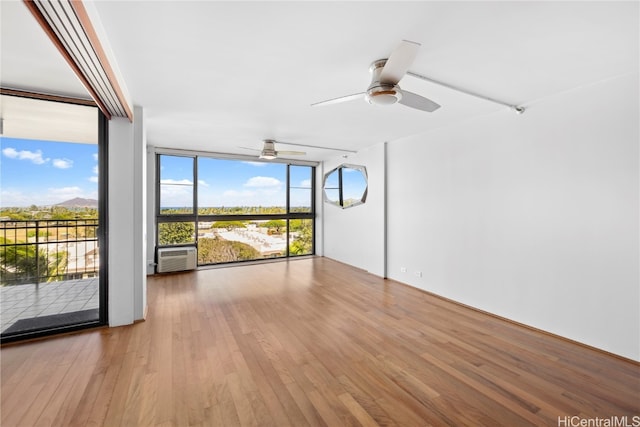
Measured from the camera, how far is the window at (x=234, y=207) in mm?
5824

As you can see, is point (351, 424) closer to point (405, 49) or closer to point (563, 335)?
point (405, 49)

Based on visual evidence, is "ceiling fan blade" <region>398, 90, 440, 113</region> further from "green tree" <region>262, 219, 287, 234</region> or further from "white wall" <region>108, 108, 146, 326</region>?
"green tree" <region>262, 219, 287, 234</region>

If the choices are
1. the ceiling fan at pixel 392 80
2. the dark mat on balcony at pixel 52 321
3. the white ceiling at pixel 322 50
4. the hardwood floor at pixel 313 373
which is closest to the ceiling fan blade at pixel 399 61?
the ceiling fan at pixel 392 80

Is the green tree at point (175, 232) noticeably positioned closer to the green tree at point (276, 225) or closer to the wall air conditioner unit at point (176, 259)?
the wall air conditioner unit at point (176, 259)

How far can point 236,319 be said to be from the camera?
3293mm

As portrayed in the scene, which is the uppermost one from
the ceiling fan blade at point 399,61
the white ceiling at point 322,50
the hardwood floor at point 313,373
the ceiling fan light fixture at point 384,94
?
the white ceiling at point 322,50

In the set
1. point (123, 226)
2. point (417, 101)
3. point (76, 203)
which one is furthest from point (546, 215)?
point (76, 203)

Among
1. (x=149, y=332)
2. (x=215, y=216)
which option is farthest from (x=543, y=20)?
(x=215, y=216)

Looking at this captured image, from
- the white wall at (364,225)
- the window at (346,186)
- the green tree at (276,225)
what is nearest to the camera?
the white wall at (364,225)

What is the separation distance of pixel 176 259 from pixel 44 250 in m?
1.93

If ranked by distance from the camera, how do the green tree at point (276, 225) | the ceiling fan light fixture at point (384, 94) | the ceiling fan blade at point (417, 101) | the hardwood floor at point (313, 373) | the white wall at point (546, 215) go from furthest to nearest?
the green tree at point (276, 225) → the white wall at point (546, 215) → the ceiling fan blade at point (417, 101) → the ceiling fan light fixture at point (384, 94) → the hardwood floor at point (313, 373)

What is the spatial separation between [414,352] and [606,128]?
2.80 meters

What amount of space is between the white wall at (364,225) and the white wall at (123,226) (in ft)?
13.0

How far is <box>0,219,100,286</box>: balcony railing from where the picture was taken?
3717 mm
